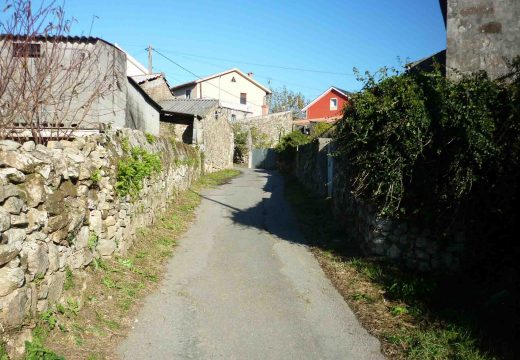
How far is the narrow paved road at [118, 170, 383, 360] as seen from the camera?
16.8ft

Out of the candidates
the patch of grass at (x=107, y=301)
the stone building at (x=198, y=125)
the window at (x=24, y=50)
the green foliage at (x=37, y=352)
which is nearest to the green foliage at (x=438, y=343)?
the patch of grass at (x=107, y=301)

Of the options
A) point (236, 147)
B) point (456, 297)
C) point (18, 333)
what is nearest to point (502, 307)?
point (456, 297)

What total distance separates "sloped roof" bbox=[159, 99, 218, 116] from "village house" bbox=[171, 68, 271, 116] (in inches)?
863

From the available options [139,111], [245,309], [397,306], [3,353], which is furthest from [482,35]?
[139,111]

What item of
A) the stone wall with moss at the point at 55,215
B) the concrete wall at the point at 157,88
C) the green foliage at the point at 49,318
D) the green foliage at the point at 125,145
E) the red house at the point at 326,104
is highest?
the red house at the point at 326,104

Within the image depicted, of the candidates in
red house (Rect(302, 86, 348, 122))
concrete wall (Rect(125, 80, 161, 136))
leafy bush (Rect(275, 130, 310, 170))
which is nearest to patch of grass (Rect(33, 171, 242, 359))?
concrete wall (Rect(125, 80, 161, 136))

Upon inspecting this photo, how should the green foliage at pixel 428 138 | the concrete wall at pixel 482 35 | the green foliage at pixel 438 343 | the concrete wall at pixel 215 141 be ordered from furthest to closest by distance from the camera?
1. the concrete wall at pixel 215 141
2. the concrete wall at pixel 482 35
3. the green foliage at pixel 428 138
4. the green foliage at pixel 438 343

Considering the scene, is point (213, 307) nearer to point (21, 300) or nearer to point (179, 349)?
point (179, 349)

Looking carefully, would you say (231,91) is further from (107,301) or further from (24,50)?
(107,301)

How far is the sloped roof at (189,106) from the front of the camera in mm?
25141

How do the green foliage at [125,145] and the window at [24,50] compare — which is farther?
the green foliage at [125,145]

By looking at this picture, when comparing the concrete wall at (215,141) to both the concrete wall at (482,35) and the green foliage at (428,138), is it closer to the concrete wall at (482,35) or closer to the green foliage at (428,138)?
the concrete wall at (482,35)

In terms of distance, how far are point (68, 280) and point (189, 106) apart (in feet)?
73.6

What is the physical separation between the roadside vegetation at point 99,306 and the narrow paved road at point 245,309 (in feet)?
0.71
